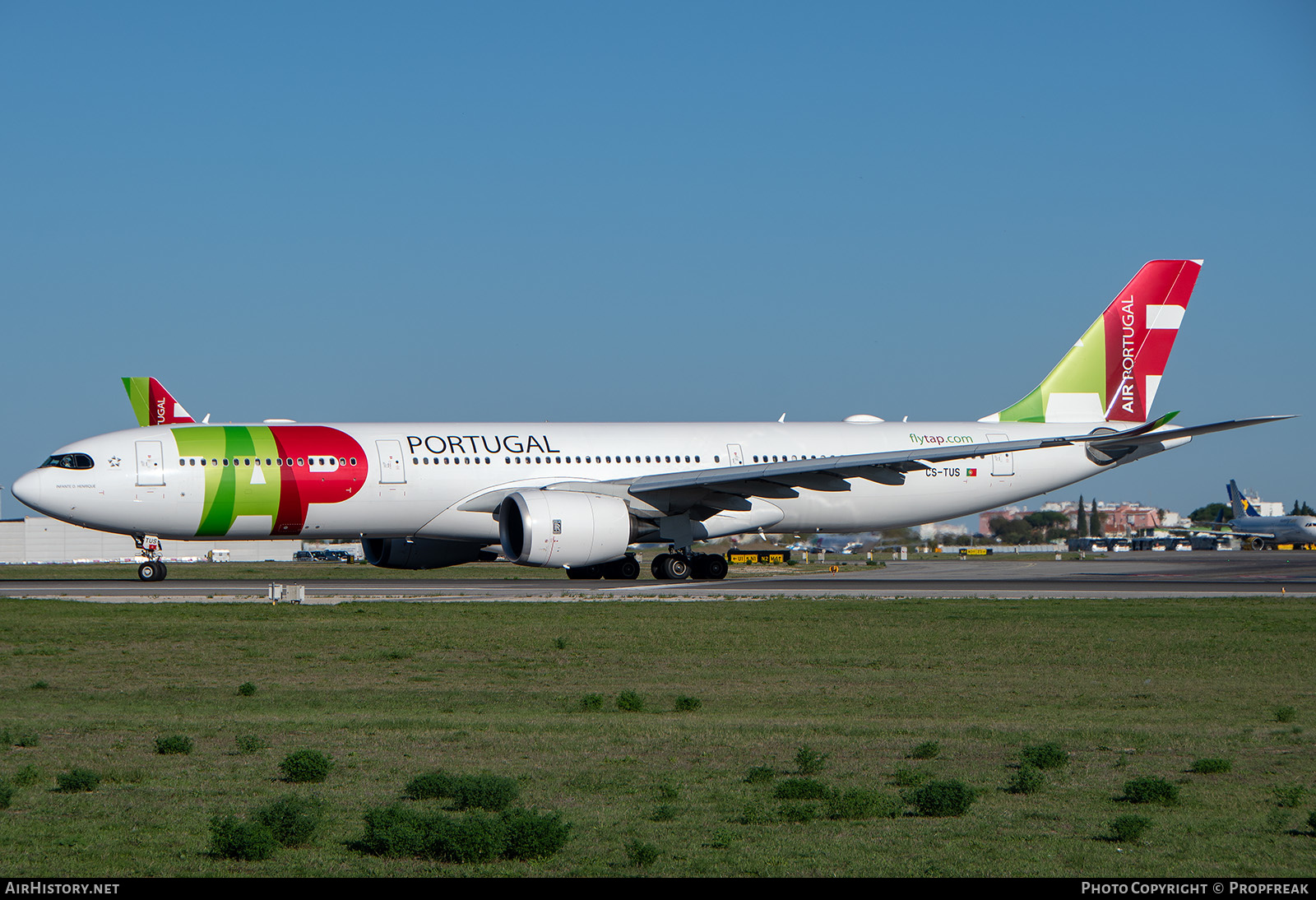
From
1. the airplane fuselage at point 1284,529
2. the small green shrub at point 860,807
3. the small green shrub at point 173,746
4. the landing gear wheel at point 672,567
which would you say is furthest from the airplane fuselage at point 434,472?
the airplane fuselage at point 1284,529

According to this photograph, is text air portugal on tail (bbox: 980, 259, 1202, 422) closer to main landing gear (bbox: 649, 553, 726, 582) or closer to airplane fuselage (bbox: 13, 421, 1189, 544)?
airplane fuselage (bbox: 13, 421, 1189, 544)

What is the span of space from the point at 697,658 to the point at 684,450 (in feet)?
58.1

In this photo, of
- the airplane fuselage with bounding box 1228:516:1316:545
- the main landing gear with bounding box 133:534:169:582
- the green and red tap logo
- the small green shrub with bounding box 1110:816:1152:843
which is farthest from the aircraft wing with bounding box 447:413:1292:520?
the airplane fuselage with bounding box 1228:516:1316:545

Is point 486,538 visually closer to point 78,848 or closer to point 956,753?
point 956,753

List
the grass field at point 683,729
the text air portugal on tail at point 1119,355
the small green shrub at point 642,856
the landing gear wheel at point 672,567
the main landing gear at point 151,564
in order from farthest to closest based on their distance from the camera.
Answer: the text air portugal on tail at point 1119,355
the landing gear wheel at point 672,567
the main landing gear at point 151,564
the grass field at point 683,729
the small green shrub at point 642,856

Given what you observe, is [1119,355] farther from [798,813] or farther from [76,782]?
[76,782]

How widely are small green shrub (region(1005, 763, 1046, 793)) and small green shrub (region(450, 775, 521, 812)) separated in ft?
11.8

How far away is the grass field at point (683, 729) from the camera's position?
7.65m

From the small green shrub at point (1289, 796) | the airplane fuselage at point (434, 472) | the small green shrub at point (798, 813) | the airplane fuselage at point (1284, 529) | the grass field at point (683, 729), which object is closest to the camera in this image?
the grass field at point (683, 729)

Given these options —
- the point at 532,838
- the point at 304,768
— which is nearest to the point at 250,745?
the point at 304,768

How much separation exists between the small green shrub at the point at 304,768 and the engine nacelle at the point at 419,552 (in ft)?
83.2

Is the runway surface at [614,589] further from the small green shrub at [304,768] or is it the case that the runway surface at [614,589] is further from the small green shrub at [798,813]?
the small green shrub at [798,813]

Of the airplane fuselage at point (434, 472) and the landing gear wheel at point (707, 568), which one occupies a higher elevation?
the airplane fuselage at point (434, 472)

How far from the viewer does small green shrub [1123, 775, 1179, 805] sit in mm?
8805
